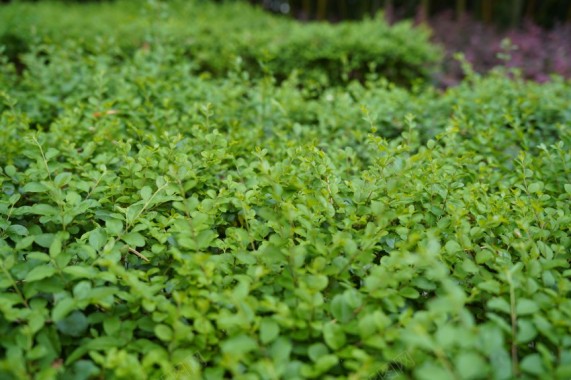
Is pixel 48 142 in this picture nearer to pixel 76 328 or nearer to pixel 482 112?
pixel 76 328

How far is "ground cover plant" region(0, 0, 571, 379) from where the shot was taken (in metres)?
1.01

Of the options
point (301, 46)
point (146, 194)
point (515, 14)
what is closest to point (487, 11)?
point (515, 14)

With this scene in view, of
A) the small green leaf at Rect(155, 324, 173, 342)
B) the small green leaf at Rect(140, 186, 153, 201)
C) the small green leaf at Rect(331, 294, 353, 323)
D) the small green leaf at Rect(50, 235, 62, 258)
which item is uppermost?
the small green leaf at Rect(140, 186, 153, 201)

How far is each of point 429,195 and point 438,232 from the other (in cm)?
26

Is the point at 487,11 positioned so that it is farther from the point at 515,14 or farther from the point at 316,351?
the point at 316,351

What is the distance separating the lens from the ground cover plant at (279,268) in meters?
1.01

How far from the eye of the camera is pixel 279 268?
1315mm

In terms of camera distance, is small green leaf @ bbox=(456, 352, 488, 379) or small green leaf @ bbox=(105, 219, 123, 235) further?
small green leaf @ bbox=(105, 219, 123, 235)

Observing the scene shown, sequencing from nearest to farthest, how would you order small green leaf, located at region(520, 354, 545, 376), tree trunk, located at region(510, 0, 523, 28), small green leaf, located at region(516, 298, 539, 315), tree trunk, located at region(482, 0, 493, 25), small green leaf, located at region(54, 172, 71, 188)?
small green leaf, located at region(520, 354, 545, 376) < small green leaf, located at region(516, 298, 539, 315) < small green leaf, located at region(54, 172, 71, 188) < tree trunk, located at region(510, 0, 523, 28) < tree trunk, located at region(482, 0, 493, 25)

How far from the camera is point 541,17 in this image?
1130cm

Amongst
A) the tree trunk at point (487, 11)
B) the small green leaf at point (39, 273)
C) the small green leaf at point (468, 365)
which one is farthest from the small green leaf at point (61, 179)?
the tree trunk at point (487, 11)

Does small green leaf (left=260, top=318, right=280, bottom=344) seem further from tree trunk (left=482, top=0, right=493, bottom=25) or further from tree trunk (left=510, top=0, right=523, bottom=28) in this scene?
tree trunk (left=482, top=0, right=493, bottom=25)

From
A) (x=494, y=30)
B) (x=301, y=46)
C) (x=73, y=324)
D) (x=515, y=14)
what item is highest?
(x=515, y=14)

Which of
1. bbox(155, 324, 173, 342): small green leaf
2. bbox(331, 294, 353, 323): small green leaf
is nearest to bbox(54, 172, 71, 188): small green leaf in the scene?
bbox(155, 324, 173, 342): small green leaf
